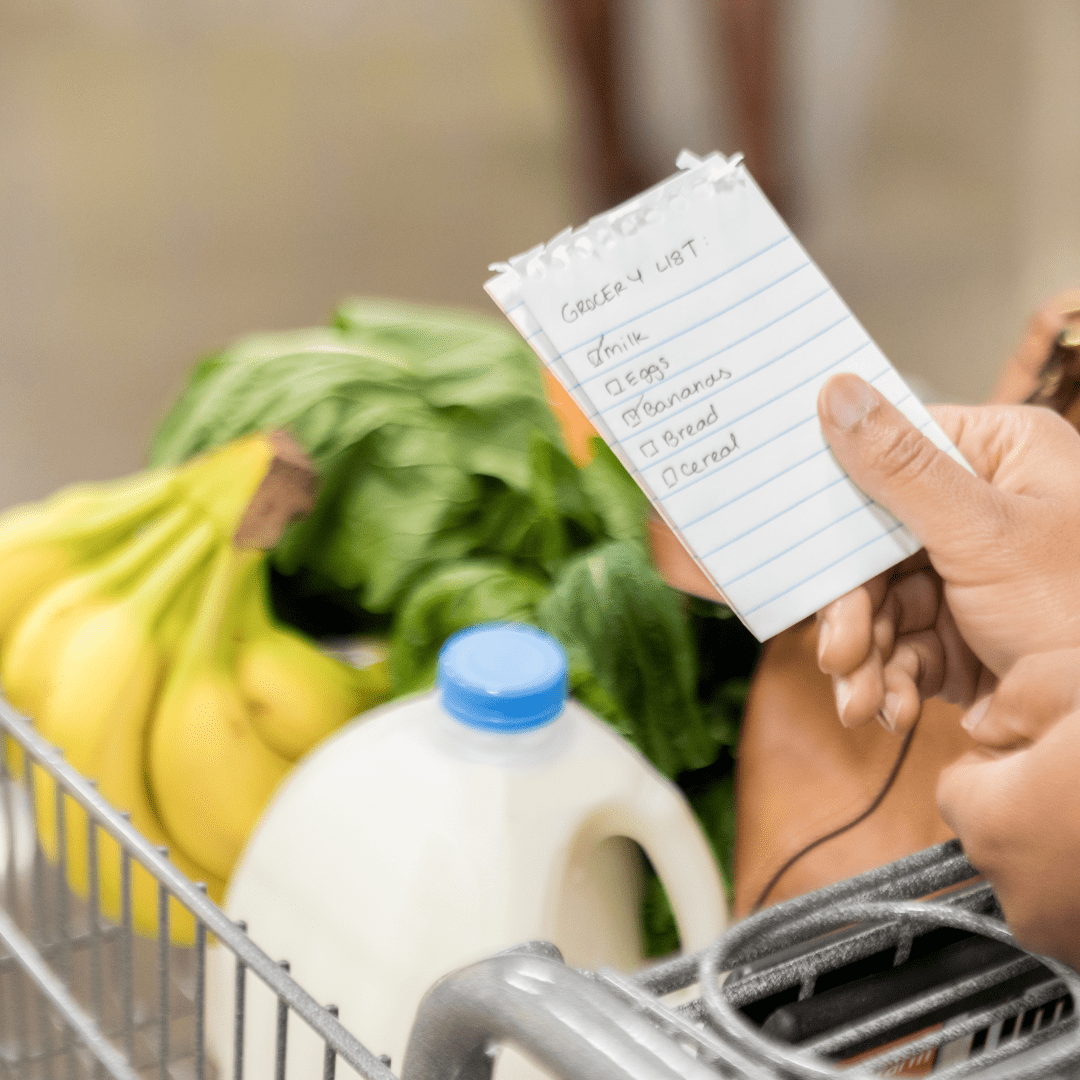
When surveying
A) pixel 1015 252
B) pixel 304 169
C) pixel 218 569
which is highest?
pixel 304 169

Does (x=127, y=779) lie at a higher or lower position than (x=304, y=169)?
lower

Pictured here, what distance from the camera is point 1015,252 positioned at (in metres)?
2.57

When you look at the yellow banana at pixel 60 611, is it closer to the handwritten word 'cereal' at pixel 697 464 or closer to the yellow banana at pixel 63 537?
the yellow banana at pixel 63 537

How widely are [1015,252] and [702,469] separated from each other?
2378mm

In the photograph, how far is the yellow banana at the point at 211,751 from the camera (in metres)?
0.65

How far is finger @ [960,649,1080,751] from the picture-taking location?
1.37 feet

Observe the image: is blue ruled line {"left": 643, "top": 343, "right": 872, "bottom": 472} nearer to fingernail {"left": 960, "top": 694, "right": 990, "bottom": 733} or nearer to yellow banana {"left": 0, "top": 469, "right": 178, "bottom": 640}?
fingernail {"left": 960, "top": 694, "right": 990, "bottom": 733}

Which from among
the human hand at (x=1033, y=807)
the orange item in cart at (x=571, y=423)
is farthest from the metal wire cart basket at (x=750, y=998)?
the orange item in cart at (x=571, y=423)

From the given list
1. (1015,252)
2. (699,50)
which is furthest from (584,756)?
(699,50)

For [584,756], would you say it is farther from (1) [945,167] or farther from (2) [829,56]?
(2) [829,56]

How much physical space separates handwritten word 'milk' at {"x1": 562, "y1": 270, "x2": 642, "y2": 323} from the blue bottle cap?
0.17 m

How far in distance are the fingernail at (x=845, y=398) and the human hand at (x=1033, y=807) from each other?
0.35 feet

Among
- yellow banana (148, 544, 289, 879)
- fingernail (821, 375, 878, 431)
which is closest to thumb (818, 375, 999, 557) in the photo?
fingernail (821, 375, 878, 431)

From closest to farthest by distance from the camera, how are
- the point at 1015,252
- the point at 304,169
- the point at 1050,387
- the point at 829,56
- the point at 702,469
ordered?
the point at 702,469 → the point at 1050,387 → the point at 1015,252 → the point at 304,169 → the point at 829,56
